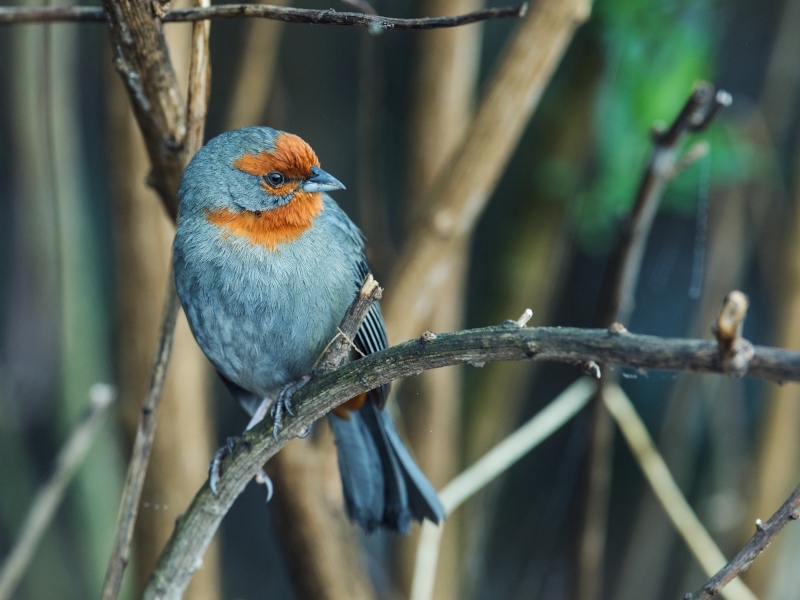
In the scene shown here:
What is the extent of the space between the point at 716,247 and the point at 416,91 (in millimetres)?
1488

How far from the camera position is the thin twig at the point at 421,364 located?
908 mm

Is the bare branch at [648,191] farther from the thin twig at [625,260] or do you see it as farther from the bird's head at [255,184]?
the bird's head at [255,184]

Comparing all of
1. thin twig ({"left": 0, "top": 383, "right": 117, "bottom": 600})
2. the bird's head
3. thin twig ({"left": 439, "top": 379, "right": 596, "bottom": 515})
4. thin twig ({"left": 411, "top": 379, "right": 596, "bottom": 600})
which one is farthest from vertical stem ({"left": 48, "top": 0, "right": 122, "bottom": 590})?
thin twig ({"left": 439, "top": 379, "right": 596, "bottom": 515})

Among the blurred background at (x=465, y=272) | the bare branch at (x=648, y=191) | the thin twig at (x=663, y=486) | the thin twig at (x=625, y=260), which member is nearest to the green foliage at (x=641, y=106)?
the blurred background at (x=465, y=272)

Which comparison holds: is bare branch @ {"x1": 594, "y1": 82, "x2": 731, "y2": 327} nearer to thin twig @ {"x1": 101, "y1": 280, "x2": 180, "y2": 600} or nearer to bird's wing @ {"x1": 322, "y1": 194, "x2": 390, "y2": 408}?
bird's wing @ {"x1": 322, "y1": 194, "x2": 390, "y2": 408}

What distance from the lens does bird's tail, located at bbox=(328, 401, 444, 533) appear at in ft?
6.61

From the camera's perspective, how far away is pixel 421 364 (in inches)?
46.6

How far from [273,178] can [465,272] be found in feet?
5.74

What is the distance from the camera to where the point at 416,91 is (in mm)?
3143

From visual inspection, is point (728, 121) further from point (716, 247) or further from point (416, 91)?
point (416, 91)

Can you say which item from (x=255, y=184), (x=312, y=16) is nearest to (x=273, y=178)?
(x=255, y=184)

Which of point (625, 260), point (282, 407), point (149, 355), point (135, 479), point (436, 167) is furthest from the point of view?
point (436, 167)

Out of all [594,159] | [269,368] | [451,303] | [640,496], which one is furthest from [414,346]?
[640,496]

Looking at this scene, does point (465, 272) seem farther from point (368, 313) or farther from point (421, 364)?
point (421, 364)
